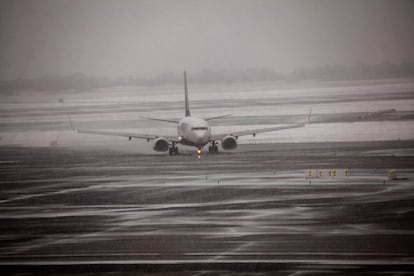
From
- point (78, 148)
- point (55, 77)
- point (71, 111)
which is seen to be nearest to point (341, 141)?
point (78, 148)

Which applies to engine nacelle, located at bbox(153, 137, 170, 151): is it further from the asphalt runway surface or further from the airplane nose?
the asphalt runway surface

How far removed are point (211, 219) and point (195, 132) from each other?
4034 cm

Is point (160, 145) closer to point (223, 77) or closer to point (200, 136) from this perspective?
point (200, 136)

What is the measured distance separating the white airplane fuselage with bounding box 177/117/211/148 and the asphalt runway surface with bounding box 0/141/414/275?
9.41 m

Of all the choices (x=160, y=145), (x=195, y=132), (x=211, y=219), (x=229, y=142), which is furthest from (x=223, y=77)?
(x=211, y=219)

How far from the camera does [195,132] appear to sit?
76250 mm

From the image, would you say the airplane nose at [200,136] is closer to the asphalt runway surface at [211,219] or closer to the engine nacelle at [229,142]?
the engine nacelle at [229,142]

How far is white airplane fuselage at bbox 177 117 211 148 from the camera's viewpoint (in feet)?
250

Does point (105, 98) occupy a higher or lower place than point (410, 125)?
higher

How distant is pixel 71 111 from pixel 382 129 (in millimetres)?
57894

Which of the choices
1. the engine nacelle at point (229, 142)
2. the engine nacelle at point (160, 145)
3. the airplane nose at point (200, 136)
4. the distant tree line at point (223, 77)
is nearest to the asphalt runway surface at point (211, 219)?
the airplane nose at point (200, 136)

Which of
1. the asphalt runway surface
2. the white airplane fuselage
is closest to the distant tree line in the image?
the white airplane fuselage

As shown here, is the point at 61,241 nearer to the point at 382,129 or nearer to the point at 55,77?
the point at 382,129

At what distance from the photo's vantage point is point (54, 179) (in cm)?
5819
